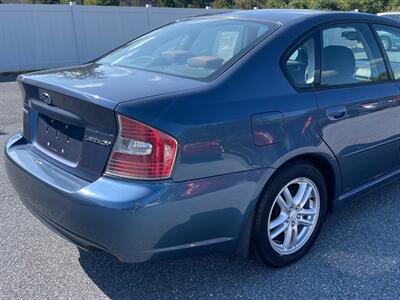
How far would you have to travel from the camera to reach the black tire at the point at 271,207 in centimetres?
250

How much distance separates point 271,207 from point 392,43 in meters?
2.05

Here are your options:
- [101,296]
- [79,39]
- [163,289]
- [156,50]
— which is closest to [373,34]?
[156,50]

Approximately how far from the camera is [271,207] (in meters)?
2.55

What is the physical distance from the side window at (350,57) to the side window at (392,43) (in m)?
0.16

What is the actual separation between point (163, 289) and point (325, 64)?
182cm

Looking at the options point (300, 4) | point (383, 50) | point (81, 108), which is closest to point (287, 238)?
point (81, 108)

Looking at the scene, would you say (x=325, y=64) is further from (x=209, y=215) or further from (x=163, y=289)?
(x=163, y=289)

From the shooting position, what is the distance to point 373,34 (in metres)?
3.31

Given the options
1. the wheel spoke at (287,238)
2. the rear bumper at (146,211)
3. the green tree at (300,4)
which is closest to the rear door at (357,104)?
the wheel spoke at (287,238)

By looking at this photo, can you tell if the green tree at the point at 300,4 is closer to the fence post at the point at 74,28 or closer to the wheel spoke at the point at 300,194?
the fence post at the point at 74,28

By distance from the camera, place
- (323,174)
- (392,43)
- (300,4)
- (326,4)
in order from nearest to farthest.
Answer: (323,174), (392,43), (326,4), (300,4)

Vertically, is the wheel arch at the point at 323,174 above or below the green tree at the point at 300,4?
below

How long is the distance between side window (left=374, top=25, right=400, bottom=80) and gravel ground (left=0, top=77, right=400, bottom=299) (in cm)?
130

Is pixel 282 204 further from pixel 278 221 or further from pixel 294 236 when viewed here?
pixel 294 236
